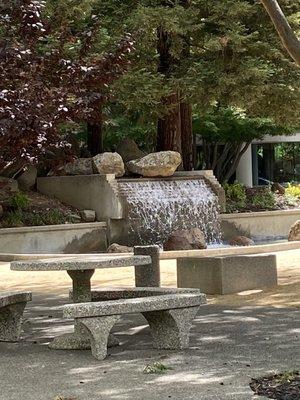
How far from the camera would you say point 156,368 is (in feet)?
22.6

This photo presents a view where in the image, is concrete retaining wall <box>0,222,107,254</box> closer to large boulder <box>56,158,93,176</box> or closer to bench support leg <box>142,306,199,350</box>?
large boulder <box>56,158,93,176</box>

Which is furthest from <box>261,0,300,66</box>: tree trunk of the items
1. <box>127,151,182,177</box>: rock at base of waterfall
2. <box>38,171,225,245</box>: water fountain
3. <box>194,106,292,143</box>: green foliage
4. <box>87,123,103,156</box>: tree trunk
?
<box>194,106,292,143</box>: green foliage

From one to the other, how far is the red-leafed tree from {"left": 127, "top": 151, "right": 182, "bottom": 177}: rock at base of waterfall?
1374 centimetres

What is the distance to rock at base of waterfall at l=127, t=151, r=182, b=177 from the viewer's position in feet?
78.9

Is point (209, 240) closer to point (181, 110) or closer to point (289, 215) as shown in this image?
point (289, 215)

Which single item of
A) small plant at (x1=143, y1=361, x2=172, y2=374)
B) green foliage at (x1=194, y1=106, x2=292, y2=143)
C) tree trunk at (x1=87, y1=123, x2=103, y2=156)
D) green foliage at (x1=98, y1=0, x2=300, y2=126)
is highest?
green foliage at (x1=98, y1=0, x2=300, y2=126)

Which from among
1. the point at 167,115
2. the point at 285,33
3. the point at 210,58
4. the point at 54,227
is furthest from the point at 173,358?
the point at 167,115

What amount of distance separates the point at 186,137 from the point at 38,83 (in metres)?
18.8

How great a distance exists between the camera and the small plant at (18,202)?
76.3ft

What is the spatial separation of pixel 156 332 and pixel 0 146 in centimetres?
240

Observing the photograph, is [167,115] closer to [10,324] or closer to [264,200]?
[264,200]

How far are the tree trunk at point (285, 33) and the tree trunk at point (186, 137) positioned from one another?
19460mm

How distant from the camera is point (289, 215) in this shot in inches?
1010

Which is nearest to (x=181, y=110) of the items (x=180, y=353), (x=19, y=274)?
(x=19, y=274)
